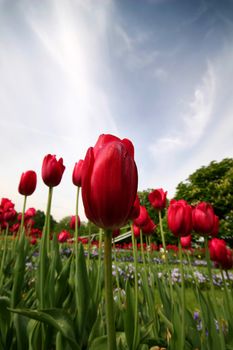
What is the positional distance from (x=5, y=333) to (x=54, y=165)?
3.32 ft

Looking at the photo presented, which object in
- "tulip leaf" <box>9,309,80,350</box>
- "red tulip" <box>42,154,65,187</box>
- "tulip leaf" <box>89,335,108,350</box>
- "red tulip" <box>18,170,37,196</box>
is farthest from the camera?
"red tulip" <box>18,170,37,196</box>

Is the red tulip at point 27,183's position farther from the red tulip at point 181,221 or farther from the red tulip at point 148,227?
the red tulip at point 181,221

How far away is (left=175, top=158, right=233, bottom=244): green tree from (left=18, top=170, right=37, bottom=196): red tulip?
12314mm

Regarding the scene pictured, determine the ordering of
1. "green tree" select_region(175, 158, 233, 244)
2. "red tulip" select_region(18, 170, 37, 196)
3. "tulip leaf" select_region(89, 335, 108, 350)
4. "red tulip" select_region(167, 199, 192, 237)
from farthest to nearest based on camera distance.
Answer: "green tree" select_region(175, 158, 233, 244) → "red tulip" select_region(18, 170, 37, 196) → "red tulip" select_region(167, 199, 192, 237) → "tulip leaf" select_region(89, 335, 108, 350)

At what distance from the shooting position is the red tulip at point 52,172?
5.39 feet

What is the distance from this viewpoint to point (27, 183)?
6.76ft

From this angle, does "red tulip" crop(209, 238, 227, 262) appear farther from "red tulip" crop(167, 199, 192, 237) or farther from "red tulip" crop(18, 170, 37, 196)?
"red tulip" crop(18, 170, 37, 196)

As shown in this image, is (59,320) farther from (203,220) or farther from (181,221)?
(203,220)

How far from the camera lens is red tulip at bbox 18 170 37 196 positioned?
2055 mm

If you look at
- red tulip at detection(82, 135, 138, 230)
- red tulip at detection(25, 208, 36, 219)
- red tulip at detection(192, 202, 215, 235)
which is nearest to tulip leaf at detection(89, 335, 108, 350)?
red tulip at detection(82, 135, 138, 230)

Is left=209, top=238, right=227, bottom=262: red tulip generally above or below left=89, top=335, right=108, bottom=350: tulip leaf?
above

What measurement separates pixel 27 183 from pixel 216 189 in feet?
47.1

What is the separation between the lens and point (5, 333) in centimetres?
126

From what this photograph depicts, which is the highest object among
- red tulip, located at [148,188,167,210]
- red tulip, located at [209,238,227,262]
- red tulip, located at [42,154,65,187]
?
red tulip, located at [42,154,65,187]
